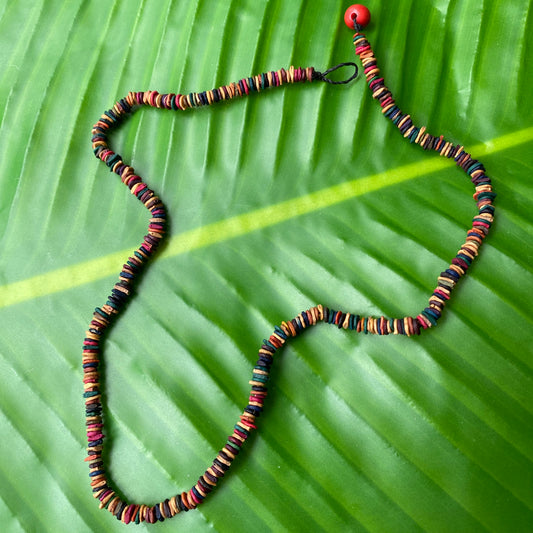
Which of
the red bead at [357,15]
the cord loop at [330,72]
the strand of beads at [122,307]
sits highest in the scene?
the red bead at [357,15]

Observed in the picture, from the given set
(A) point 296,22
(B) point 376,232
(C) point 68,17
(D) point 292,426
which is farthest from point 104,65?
(D) point 292,426

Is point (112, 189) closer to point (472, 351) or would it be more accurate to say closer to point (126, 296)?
point (126, 296)

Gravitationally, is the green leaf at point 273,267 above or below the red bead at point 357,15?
below

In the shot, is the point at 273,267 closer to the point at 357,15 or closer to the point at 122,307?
the point at 122,307

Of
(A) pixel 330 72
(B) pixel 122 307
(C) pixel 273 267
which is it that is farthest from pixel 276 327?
(A) pixel 330 72

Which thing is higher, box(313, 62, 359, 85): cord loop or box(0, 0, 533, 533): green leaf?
box(313, 62, 359, 85): cord loop
